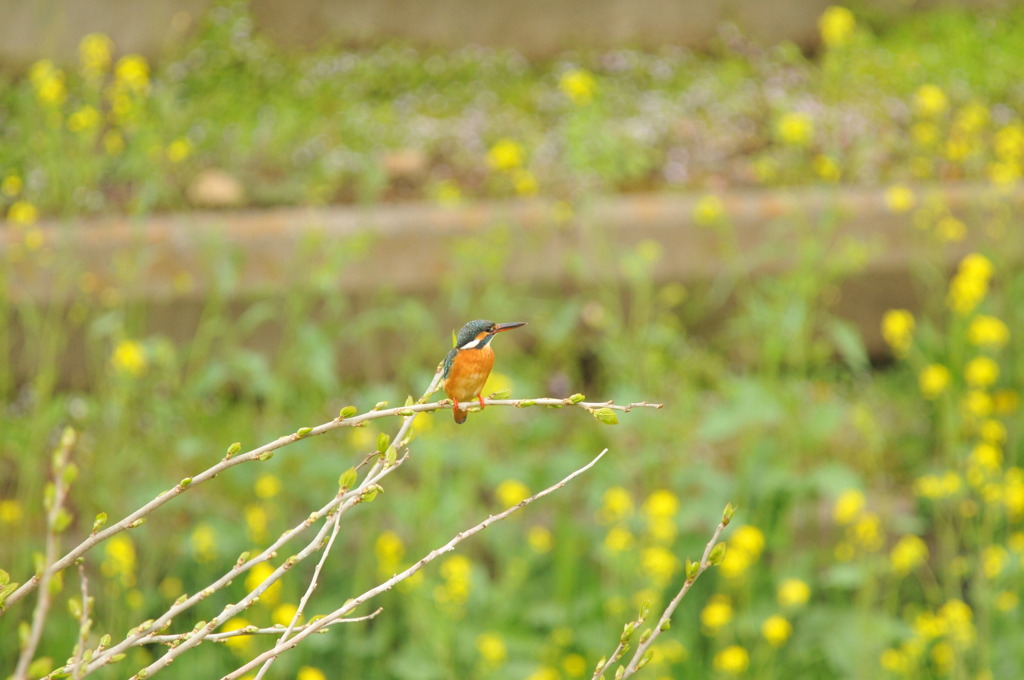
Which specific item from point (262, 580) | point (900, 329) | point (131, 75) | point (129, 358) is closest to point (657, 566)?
point (262, 580)

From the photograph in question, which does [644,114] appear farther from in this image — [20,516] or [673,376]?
[20,516]

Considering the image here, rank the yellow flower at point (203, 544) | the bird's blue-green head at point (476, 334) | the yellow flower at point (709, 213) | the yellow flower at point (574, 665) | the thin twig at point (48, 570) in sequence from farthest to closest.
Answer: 1. the yellow flower at point (709, 213)
2. the yellow flower at point (574, 665)
3. the yellow flower at point (203, 544)
4. the bird's blue-green head at point (476, 334)
5. the thin twig at point (48, 570)

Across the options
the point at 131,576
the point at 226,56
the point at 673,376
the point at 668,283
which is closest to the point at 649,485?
the point at 673,376

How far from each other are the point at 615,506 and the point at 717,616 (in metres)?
0.38

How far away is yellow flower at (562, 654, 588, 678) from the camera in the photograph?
277 centimetres

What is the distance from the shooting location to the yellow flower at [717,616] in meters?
2.58

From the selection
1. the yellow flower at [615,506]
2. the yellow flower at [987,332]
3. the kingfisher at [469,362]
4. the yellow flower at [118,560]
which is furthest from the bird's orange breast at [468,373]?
the yellow flower at [987,332]

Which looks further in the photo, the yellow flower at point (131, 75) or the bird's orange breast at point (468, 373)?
the yellow flower at point (131, 75)

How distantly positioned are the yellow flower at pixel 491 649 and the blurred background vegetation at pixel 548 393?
20 millimetres

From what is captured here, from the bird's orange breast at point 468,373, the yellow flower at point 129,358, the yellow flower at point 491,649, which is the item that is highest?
the bird's orange breast at point 468,373

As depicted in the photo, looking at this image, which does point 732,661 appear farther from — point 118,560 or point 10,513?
point 10,513

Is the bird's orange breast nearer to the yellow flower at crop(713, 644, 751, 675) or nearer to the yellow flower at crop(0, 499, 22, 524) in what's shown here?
the yellow flower at crop(713, 644, 751, 675)

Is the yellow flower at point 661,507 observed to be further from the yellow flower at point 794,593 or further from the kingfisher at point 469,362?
the kingfisher at point 469,362

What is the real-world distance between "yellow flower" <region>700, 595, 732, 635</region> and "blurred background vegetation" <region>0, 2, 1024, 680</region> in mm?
12
